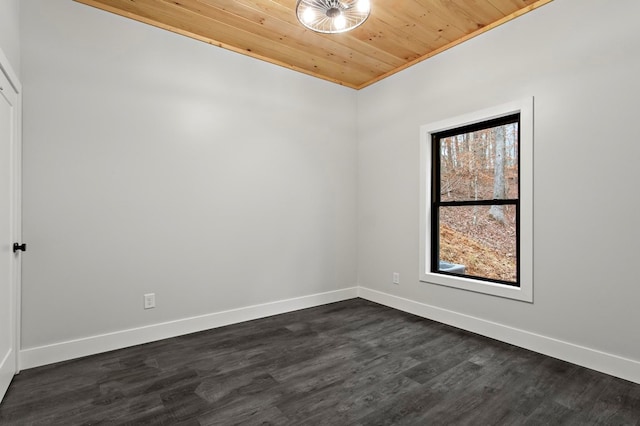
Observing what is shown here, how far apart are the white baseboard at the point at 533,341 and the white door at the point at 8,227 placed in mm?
3342

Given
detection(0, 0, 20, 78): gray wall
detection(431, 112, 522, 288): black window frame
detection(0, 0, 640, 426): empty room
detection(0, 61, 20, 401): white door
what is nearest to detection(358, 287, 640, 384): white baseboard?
detection(0, 0, 640, 426): empty room

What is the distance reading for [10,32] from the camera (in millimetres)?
2141

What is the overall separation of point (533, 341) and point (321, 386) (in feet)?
5.89

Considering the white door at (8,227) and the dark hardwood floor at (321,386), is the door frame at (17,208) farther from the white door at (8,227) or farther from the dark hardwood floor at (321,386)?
the dark hardwood floor at (321,386)

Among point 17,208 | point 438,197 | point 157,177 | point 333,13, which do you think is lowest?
point 17,208

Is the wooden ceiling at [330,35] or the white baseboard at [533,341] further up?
the wooden ceiling at [330,35]

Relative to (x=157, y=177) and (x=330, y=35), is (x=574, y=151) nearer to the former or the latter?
(x=330, y=35)

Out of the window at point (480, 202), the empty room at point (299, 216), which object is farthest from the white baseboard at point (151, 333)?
the window at point (480, 202)

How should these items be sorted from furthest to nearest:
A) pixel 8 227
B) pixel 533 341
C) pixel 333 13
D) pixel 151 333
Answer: pixel 151 333
pixel 533 341
pixel 333 13
pixel 8 227

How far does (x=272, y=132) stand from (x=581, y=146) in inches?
109

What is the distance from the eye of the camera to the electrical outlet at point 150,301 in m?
2.85

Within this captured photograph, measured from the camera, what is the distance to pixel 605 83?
2.30m

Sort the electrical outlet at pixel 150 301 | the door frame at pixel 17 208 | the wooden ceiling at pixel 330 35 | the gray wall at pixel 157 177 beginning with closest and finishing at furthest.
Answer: the door frame at pixel 17 208, the gray wall at pixel 157 177, the wooden ceiling at pixel 330 35, the electrical outlet at pixel 150 301

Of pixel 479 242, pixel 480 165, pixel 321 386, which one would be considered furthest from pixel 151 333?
pixel 480 165
